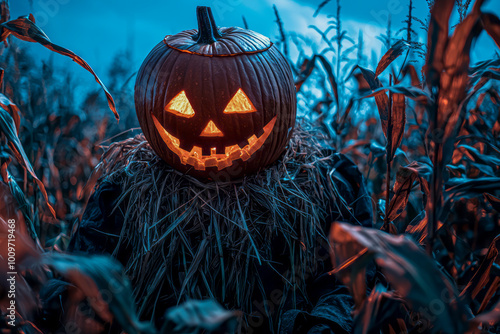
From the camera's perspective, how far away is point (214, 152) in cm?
144

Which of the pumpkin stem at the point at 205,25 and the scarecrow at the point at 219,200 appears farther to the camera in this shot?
the pumpkin stem at the point at 205,25

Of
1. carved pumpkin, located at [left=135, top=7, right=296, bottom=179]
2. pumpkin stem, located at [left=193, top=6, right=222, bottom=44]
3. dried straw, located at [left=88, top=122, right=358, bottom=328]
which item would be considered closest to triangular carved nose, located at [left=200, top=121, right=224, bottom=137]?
carved pumpkin, located at [left=135, top=7, right=296, bottom=179]

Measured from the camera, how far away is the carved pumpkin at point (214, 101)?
4.50 ft

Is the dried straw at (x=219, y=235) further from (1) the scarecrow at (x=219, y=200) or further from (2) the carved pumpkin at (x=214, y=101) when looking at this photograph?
(2) the carved pumpkin at (x=214, y=101)

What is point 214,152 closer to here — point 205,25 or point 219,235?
point 219,235

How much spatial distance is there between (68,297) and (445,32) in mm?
1455

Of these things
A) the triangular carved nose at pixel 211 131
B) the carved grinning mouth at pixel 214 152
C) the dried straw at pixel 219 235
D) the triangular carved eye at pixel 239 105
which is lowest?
the dried straw at pixel 219 235

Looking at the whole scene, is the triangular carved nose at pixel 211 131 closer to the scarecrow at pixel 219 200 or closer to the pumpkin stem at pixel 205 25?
the scarecrow at pixel 219 200

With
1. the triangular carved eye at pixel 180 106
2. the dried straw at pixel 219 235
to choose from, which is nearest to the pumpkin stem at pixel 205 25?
the triangular carved eye at pixel 180 106

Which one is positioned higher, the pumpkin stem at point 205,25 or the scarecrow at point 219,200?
the pumpkin stem at point 205,25

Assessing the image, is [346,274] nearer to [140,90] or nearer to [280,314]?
[280,314]

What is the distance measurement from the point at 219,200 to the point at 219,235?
14 cm

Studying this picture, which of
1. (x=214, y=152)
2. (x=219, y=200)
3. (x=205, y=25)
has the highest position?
(x=205, y=25)

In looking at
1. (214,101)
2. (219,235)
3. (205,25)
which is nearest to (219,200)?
(219,235)
